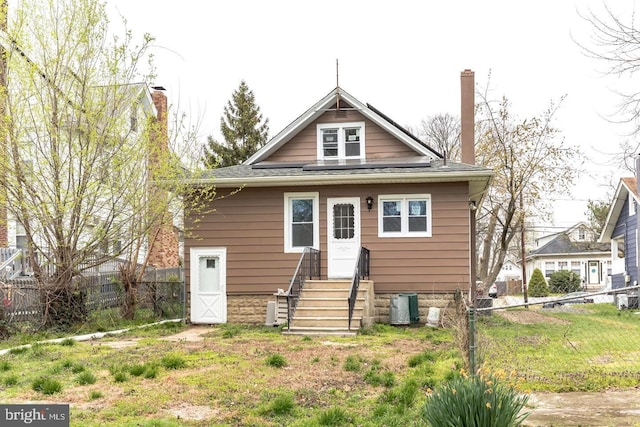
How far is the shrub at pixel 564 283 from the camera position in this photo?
4184 cm

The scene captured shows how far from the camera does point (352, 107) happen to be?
1812 cm

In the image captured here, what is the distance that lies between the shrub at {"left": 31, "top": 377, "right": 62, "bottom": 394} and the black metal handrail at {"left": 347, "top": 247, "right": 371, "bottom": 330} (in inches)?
285

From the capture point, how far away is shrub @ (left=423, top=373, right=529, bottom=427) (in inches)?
189

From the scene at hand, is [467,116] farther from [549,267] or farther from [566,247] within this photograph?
[549,267]

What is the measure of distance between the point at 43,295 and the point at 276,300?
17.5 feet

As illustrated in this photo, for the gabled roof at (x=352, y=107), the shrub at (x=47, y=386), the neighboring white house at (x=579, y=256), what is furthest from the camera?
the neighboring white house at (x=579, y=256)

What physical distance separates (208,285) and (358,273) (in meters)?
4.33

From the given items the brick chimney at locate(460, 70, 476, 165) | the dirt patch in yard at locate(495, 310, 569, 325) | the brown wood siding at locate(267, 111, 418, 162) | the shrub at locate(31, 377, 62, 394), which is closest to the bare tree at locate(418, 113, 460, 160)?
the brick chimney at locate(460, 70, 476, 165)

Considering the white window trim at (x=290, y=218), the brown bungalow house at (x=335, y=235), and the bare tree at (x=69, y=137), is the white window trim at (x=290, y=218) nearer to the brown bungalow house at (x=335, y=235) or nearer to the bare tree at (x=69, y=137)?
the brown bungalow house at (x=335, y=235)

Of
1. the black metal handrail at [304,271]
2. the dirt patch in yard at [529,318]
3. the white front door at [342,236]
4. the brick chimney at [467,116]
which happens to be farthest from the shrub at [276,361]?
the brick chimney at [467,116]

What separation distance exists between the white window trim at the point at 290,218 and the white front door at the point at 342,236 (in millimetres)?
286

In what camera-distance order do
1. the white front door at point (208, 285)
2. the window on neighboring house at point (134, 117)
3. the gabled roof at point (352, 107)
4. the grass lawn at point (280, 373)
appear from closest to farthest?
the grass lawn at point (280, 373)
the window on neighboring house at point (134, 117)
the white front door at point (208, 285)
the gabled roof at point (352, 107)

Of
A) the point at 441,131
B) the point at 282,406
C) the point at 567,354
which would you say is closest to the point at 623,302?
the point at 567,354

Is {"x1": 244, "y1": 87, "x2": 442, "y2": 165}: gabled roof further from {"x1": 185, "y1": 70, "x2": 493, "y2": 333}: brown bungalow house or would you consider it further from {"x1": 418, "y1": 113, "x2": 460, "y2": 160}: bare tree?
{"x1": 418, "y1": 113, "x2": 460, "y2": 160}: bare tree
